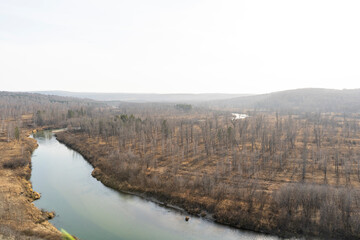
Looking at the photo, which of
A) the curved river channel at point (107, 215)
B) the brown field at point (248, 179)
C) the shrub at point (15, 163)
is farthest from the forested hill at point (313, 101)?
the shrub at point (15, 163)

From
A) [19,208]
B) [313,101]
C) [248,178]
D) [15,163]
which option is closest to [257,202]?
[248,178]

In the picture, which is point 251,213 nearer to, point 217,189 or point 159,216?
point 217,189

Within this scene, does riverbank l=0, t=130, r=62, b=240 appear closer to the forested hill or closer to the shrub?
the shrub

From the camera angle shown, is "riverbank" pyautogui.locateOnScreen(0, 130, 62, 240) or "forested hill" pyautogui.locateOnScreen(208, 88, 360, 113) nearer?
"riverbank" pyautogui.locateOnScreen(0, 130, 62, 240)

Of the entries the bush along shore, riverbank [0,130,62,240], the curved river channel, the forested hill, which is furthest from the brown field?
the forested hill

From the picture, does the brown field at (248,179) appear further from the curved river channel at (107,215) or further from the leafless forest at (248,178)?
the curved river channel at (107,215)

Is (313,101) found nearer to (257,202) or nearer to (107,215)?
(257,202)

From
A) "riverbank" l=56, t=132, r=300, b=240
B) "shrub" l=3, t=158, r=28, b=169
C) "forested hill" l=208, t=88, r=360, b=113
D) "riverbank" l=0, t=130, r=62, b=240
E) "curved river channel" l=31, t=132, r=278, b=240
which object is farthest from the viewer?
"forested hill" l=208, t=88, r=360, b=113

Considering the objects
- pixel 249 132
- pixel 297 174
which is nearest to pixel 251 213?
Answer: pixel 297 174
